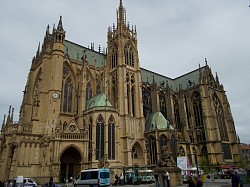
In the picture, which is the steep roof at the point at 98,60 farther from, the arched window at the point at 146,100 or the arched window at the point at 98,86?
the arched window at the point at 98,86

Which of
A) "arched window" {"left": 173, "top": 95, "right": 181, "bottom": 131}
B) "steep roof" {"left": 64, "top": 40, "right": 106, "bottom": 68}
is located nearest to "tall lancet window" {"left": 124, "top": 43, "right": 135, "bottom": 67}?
"steep roof" {"left": 64, "top": 40, "right": 106, "bottom": 68}

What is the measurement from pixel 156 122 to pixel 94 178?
23757 millimetres

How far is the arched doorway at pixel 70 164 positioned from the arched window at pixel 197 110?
3531 centimetres

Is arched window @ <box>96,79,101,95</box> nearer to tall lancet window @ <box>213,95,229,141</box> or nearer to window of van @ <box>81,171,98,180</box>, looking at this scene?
window of van @ <box>81,171,98,180</box>

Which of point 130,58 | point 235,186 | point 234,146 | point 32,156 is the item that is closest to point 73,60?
point 130,58

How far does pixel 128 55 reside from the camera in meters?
52.7

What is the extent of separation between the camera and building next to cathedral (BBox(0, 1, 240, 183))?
35.1 m

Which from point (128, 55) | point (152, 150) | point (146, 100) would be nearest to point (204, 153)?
point (152, 150)

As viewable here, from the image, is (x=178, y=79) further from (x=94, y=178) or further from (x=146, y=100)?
(x=94, y=178)

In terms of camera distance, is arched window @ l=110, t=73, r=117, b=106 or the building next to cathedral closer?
the building next to cathedral

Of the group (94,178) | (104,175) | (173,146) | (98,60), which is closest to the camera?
(94,178)

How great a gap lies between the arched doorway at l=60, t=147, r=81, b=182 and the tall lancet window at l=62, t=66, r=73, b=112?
8.24 meters

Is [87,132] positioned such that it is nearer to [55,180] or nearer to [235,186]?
[55,180]

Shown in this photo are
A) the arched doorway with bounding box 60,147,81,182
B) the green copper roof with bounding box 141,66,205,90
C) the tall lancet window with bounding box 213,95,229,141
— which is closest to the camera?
the arched doorway with bounding box 60,147,81,182
